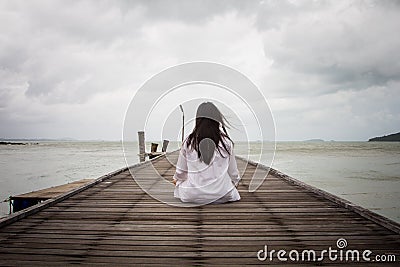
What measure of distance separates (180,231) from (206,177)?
3.56ft

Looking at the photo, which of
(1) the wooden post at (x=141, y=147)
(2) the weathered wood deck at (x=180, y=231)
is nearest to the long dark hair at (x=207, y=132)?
(2) the weathered wood deck at (x=180, y=231)

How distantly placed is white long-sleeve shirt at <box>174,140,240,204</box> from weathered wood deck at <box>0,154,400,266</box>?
154mm

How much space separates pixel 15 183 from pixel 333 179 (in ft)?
46.9

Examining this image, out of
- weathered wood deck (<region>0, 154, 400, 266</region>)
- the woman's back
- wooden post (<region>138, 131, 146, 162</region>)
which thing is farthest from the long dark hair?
wooden post (<region>138, 131, 146, 162</region>)

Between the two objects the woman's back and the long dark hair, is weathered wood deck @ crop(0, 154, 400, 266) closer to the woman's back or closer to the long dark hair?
the woman's back

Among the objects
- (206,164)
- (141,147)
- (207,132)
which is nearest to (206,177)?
(206,164)

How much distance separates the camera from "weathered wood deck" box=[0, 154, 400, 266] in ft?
7.55

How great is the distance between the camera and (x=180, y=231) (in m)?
2.89

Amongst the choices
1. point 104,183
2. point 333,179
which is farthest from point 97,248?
point 333,179

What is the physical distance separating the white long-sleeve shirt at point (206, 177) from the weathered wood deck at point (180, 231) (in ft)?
0.50

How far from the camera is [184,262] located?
2203mm

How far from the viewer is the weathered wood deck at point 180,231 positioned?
230 centimetres

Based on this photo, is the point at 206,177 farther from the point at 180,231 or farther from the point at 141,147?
the point at 141,147

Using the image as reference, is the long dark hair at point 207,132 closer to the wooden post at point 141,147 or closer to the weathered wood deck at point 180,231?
the weathered wood deck at point 180,231
